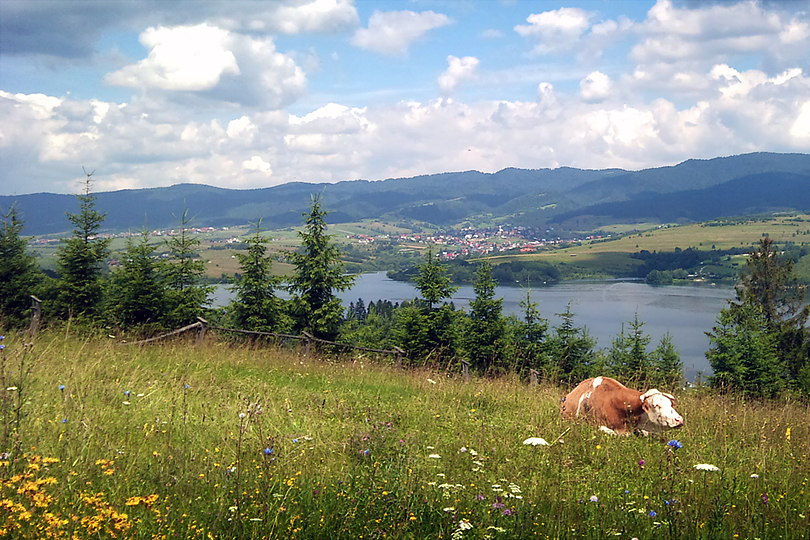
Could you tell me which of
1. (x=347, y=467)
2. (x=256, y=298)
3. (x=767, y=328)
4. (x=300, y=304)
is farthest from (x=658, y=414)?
(x=767, y=328)

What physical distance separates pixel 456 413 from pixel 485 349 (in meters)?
21.8

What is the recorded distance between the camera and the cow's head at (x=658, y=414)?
8445 millimetres

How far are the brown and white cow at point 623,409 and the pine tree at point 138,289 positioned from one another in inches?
739

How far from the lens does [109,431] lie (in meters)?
5.57

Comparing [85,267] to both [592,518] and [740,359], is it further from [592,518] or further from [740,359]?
[740,359]

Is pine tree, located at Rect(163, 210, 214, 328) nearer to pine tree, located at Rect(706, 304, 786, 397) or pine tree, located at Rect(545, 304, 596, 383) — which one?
pine tree, located at Rect(545, 304, 596, 383)

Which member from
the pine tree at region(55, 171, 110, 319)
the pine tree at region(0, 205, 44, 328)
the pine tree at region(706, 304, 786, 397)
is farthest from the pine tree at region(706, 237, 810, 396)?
the pine tree at region(0, 205, 44, 328)

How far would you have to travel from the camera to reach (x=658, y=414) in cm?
855

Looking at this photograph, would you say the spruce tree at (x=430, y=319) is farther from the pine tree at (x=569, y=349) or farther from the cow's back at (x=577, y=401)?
the cow's back at (x=577, y=401)

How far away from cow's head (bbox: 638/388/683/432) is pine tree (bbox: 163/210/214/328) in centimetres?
1953

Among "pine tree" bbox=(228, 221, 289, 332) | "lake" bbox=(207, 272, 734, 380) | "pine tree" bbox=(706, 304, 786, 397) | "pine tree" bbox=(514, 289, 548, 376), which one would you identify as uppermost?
"pine tree" bbox=(228, 221, 289, 332)

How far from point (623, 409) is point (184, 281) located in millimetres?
21970

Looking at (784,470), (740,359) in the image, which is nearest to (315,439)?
(784,470)

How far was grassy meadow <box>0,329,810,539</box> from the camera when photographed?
3.89 metres
